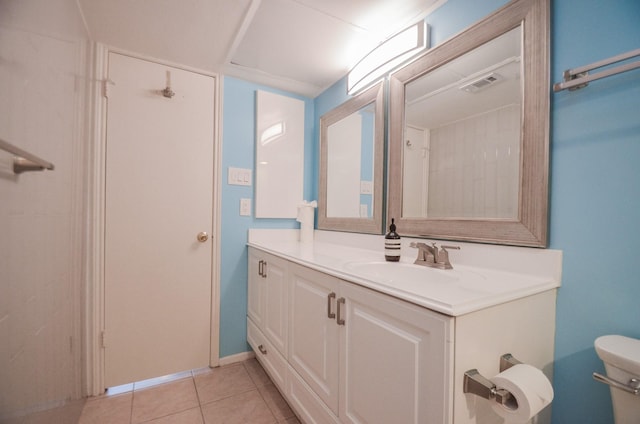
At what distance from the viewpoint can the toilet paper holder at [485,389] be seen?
611 mm

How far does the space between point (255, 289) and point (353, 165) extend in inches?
43.2

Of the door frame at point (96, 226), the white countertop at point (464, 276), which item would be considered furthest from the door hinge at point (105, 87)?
the white countertop at point (464, 276)

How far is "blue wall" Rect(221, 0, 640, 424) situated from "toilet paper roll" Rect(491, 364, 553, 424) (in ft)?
1.09

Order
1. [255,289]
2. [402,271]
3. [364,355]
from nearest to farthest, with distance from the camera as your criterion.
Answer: [364,355] → [402,271] → [255,289]

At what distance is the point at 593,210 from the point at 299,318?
45.9 inches

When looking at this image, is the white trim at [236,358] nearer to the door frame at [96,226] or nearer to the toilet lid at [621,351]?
the door frame at [96,226]

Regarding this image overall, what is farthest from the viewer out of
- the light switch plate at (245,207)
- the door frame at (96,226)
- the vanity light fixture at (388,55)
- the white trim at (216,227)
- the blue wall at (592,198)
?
the light switch plate at (245,207)

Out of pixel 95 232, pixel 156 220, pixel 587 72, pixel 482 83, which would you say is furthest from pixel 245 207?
pixel 587 72

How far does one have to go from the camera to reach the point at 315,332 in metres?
1.15

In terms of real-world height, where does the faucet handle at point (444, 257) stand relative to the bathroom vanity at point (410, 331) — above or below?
above

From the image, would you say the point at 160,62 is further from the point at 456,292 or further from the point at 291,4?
the point at 456,292

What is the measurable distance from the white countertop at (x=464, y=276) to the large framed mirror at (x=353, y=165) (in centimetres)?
35

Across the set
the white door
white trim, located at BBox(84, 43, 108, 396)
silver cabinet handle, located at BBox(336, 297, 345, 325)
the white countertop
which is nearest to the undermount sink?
the white countertop

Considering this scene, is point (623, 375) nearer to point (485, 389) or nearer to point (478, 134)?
point (485, 389)
